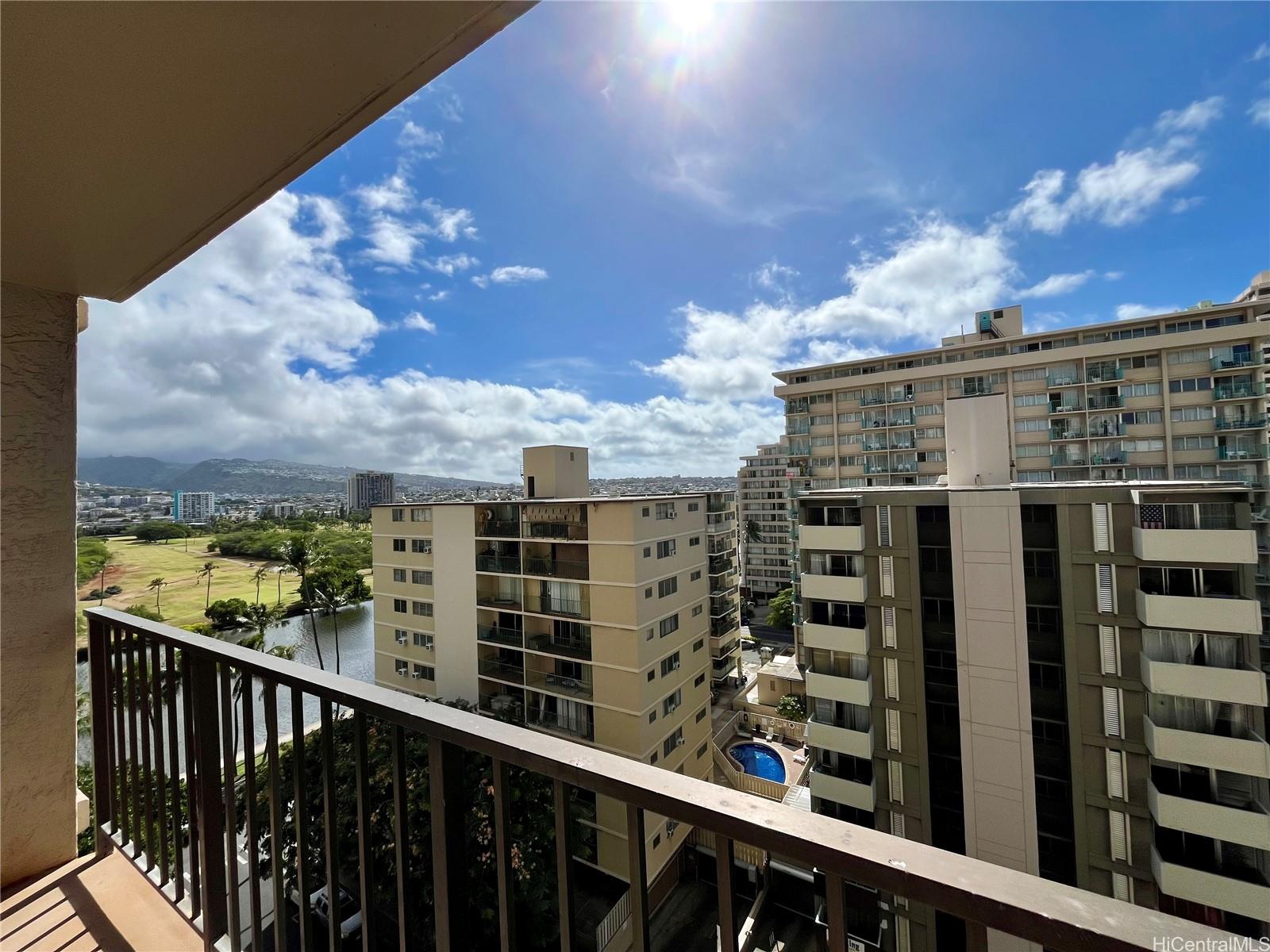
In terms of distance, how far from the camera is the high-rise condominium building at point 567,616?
10594mm

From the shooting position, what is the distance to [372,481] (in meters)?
23.0

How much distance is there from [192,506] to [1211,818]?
17.3m

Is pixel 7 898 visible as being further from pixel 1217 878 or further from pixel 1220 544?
pixel 1217 878

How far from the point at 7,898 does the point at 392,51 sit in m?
2.54

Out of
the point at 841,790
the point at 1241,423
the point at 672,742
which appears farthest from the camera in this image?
the point at 1241,423

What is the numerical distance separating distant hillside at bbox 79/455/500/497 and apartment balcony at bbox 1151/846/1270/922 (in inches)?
647

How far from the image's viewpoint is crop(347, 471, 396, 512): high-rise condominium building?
71.4 ft

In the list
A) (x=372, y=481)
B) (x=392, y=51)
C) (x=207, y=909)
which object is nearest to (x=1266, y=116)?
(x=392, y=51)

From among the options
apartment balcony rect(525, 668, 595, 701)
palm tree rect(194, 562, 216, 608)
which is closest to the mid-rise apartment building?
apartment balcony rect(525, 668, 595, 701)

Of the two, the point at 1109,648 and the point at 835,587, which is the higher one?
the point at 835,587

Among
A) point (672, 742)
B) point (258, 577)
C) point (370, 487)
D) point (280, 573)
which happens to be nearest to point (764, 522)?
point (370, 487)

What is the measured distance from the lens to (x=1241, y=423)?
1672cm

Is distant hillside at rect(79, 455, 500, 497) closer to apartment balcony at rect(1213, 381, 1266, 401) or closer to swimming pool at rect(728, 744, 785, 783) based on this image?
swimming pool at rect(728, 744, 785, 783)

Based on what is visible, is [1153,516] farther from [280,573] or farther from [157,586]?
[280,573]
